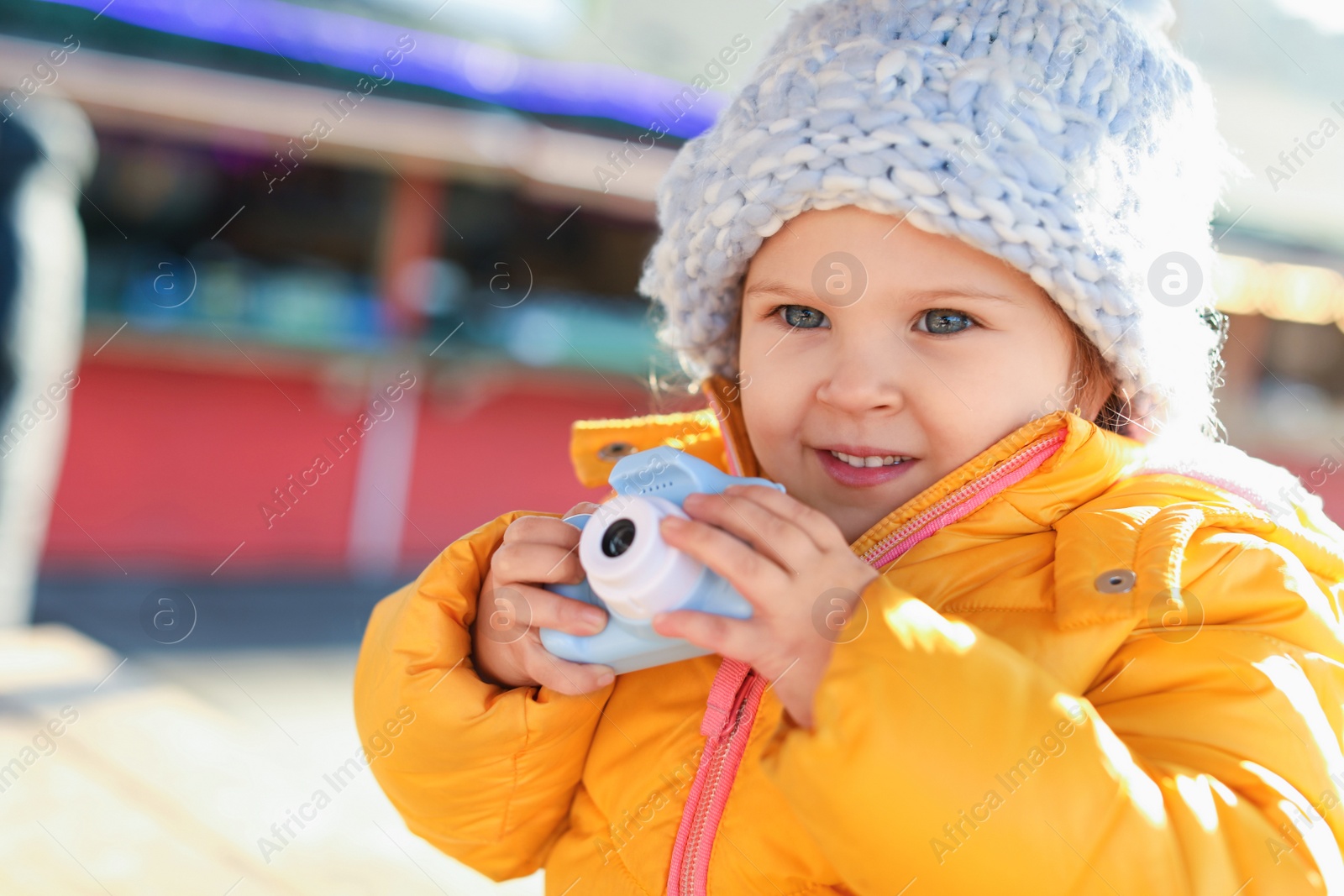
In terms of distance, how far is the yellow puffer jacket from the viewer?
86 centimetres

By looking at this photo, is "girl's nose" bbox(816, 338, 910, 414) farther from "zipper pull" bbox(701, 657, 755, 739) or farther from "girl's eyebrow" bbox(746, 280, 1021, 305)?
"zipper pull" bbox(701, 657, 755, 739)

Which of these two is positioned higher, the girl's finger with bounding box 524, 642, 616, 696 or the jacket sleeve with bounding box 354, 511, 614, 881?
the girl's finger with bounding box 524, 642, 616, 696

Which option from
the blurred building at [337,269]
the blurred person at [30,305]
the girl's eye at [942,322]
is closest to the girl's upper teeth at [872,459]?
the girl's eye at [942,322]

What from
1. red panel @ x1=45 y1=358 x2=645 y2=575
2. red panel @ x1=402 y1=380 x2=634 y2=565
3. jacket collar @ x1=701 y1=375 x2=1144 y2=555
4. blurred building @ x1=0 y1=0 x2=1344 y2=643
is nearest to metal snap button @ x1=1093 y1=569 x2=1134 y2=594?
jacket collar @ x1=701 y1=375 x2=1144 y2=555

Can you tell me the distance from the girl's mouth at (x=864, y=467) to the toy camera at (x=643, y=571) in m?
0.23

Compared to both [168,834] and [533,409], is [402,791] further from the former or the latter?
[533,409]

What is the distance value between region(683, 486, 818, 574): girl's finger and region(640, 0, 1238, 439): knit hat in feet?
1.32

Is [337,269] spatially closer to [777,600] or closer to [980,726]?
[777,600]

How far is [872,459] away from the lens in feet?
4.08

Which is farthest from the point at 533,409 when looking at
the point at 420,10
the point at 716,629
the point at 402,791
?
the point at 716,629

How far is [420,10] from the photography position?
565 cm

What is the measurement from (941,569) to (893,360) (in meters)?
0.24

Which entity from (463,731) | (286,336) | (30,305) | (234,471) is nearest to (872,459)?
(463,731)

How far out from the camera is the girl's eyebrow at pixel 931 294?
1.17 metres
